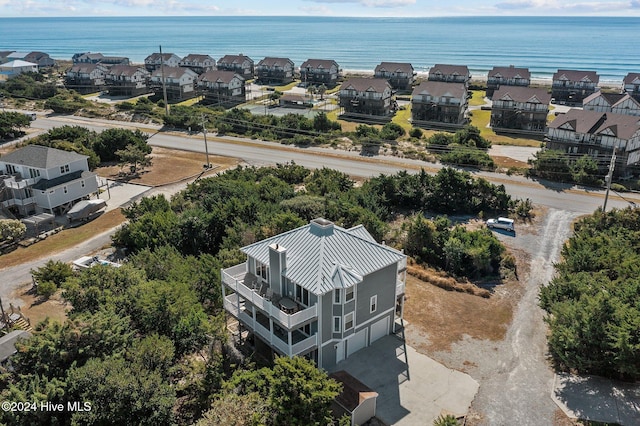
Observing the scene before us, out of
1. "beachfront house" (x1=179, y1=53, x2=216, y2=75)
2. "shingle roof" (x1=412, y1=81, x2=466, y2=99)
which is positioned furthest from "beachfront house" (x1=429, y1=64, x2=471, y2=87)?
"beachfront house" (x1=179, y1=53, x2=216, y2=75)

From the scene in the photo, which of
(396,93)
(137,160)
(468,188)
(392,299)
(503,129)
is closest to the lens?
(392,299)

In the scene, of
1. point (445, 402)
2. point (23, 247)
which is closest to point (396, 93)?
point (23, 247)

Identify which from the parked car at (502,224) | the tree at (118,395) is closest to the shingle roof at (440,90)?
the parked car at (502,224)

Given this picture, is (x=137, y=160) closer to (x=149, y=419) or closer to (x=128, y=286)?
(x=128, y=286)

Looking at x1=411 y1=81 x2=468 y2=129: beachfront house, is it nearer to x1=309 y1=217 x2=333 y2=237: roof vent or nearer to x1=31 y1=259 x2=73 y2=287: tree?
x1=309 y1=217 x2=333 y2=237: roof vent

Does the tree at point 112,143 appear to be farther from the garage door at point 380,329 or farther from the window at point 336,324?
the window at point 336,324
